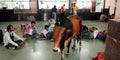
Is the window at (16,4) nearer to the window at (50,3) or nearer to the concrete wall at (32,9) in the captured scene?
the concrete wall at (32,9)

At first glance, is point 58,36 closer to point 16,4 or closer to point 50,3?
point 50,3

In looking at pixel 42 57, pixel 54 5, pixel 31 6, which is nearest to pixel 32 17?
pixel 31 6

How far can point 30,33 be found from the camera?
23.1ft

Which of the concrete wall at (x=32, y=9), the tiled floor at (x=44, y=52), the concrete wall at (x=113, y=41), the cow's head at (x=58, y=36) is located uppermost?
the concrete wall at (x=32, y=9)

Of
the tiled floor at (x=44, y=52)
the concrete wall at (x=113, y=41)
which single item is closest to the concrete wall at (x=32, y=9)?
the tiled floor at (x=44, y=52)

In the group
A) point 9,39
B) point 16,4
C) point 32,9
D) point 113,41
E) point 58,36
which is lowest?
point 9,39

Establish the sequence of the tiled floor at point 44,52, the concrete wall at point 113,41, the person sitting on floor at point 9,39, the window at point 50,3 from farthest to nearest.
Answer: the window at point 50,3 < the person sitting on floor at point 9,39 < the tiled floor at point 44,52 < the concrete wall at point 113,41

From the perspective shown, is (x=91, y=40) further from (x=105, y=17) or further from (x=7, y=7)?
(x=7, y=7)

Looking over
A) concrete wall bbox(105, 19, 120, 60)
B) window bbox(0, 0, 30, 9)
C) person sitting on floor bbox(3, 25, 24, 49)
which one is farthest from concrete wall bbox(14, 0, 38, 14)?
concrete wall bbox(105, 19, 120, 60)

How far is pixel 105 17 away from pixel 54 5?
4.13 m

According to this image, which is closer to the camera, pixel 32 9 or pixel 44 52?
pixel 44 52

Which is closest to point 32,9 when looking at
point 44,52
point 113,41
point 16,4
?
point 16,4

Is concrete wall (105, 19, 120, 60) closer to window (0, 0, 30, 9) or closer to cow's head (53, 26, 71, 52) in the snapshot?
cow's head (53, 26, 71, 52)

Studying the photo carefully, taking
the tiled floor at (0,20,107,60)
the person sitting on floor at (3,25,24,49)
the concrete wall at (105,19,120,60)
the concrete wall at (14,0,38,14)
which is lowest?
the tiled floor at (0,20,107,60)
